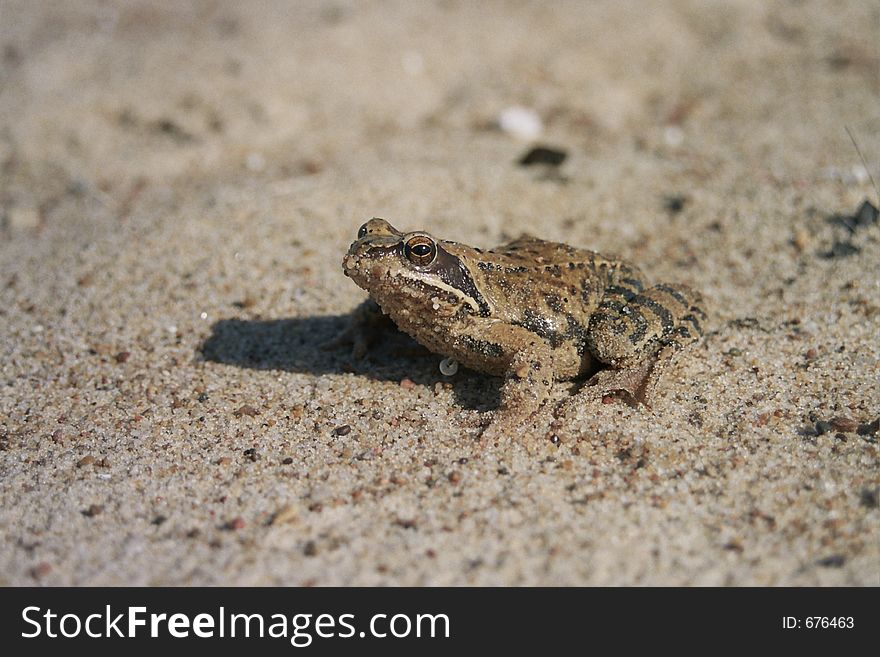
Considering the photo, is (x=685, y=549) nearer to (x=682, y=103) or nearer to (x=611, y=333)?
(x=611, y=333)

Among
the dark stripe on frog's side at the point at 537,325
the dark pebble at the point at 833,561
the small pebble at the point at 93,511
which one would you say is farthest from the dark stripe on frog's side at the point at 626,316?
the small pebble at the point at 93,511

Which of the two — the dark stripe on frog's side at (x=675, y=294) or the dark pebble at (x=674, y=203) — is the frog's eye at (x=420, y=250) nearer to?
the dark stripe on frog's side at (x=675, y=294)

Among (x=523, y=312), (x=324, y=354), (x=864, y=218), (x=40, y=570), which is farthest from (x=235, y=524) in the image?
(x=864, y=218)

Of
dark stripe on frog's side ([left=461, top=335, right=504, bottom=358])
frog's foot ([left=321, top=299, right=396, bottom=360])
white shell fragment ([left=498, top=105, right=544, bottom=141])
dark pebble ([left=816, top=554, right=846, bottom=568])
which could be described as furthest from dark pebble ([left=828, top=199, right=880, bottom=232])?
frog's foot ([left=321, top=299, right=396, bottom=360])

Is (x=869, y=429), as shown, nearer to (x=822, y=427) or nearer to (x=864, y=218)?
(x=822, y=427)

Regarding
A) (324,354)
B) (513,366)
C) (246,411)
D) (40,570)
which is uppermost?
(513,366)

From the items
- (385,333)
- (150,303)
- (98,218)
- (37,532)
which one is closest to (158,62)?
(98,218)

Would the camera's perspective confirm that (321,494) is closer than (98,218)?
Yes
